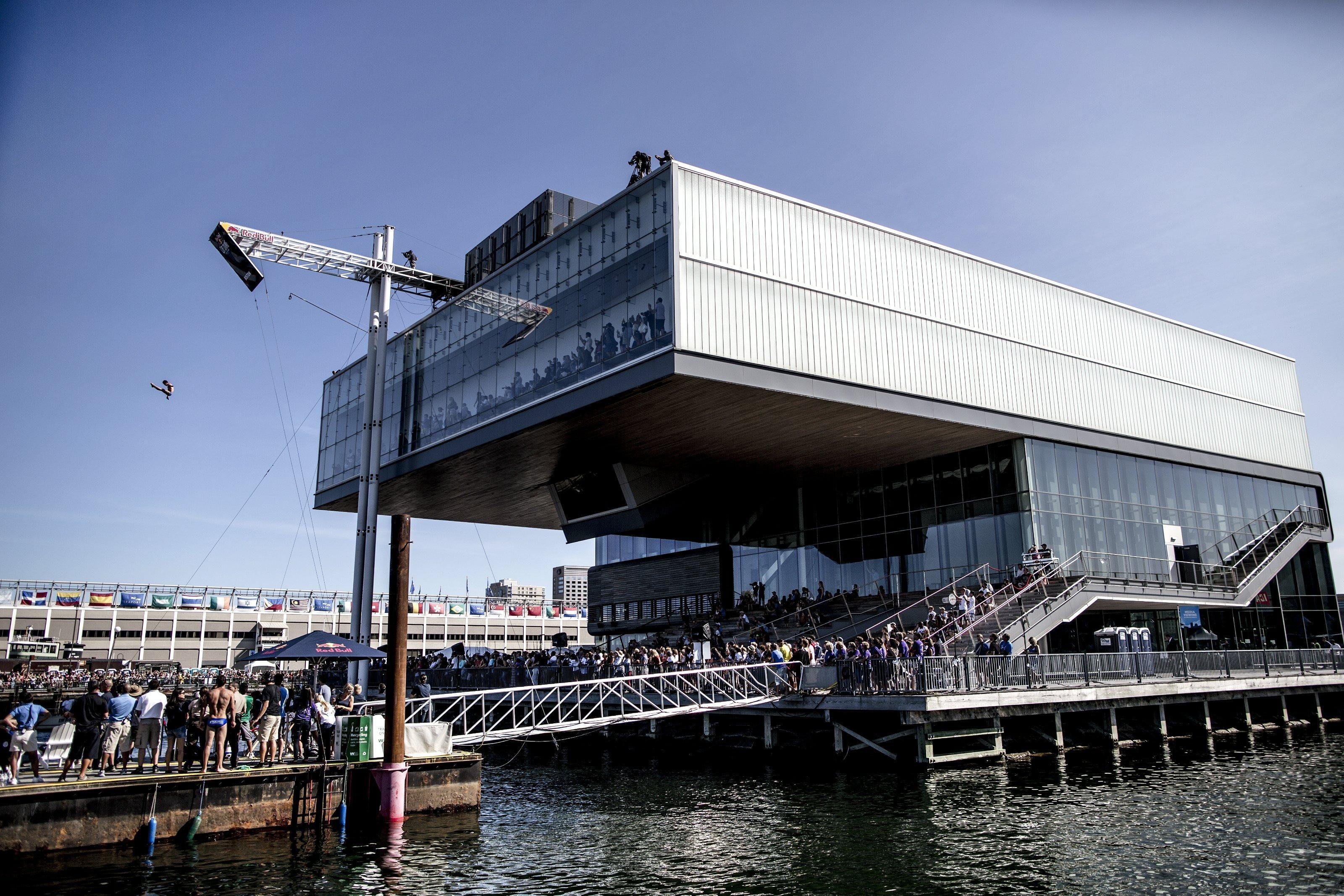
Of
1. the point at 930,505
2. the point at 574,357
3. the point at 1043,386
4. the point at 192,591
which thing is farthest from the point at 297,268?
the point at 192,591

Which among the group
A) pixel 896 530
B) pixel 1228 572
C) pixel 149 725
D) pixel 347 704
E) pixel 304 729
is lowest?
pixel 304 729

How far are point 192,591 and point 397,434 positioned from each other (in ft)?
196

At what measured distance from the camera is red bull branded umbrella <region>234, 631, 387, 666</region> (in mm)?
22328

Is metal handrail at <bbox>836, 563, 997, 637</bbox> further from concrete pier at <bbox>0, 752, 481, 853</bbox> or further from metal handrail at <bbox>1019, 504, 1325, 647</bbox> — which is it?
concrete pier at <bbox>0, 752, 481, 853</bbox>

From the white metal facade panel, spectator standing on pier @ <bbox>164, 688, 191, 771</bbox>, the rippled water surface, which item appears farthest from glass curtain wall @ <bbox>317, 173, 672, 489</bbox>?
spectator standing on pier @ <bbox>164, 688, 191, 771</bbox>

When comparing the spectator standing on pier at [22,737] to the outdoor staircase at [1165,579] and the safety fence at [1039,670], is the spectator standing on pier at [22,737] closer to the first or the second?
the safety fence at [1039,670]

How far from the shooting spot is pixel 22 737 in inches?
651

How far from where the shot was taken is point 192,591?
3595 inches

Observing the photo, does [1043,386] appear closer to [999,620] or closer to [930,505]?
[930,505]

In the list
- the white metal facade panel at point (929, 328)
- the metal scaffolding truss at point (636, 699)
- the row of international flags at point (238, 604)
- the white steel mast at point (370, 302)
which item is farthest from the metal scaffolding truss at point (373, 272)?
the row of international flags at point (238, 604)

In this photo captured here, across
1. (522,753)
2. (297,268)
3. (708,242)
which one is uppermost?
(297,268)

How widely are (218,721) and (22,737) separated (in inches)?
120

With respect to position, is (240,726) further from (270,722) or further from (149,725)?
(149,725)

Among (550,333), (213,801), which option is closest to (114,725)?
(213,801)
